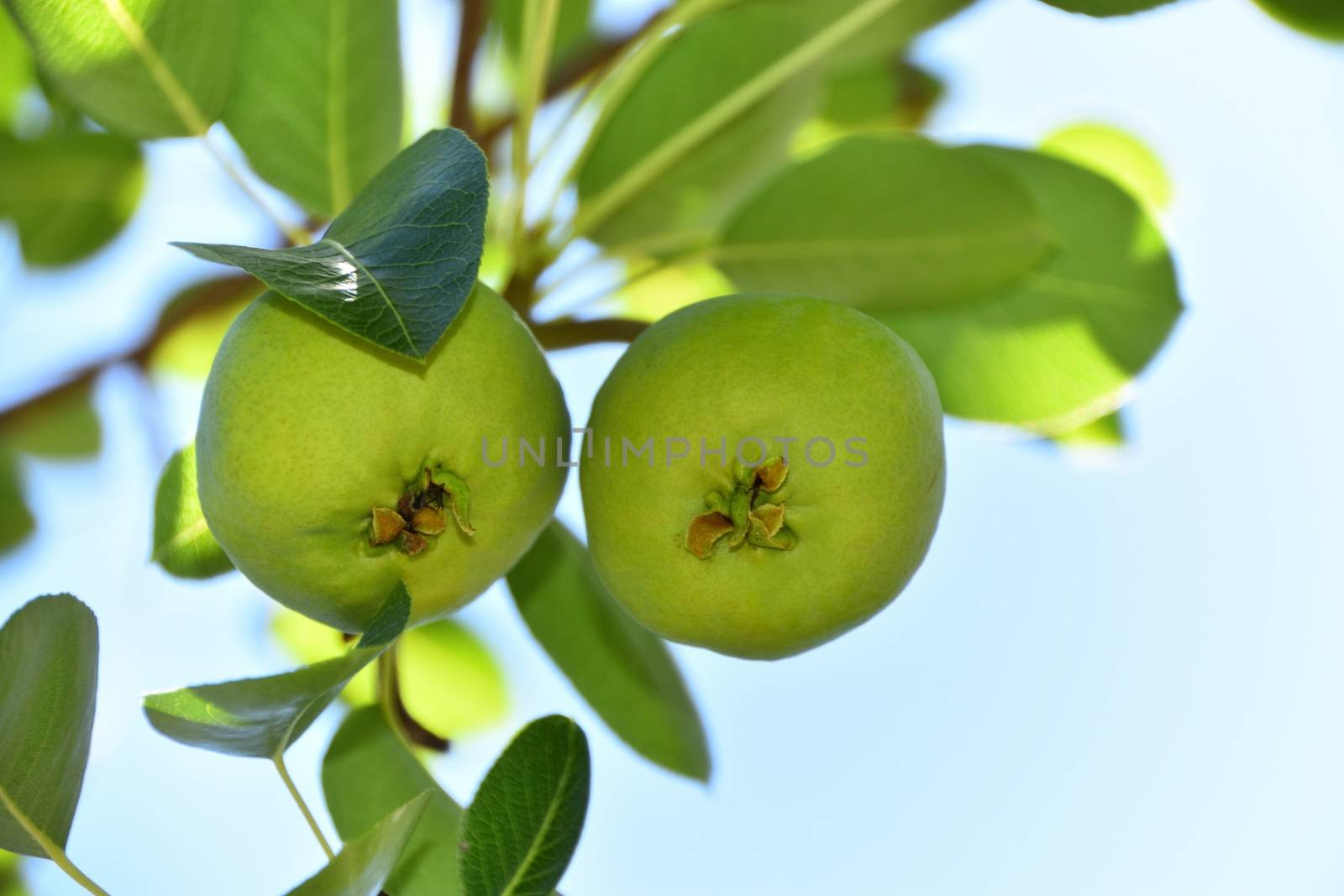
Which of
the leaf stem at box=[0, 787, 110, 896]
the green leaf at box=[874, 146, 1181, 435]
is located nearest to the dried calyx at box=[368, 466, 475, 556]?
the leaf stem at box=[0, 787, 110, 896]

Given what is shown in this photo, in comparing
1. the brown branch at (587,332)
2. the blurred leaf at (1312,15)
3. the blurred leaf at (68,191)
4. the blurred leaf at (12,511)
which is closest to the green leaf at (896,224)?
the brown branch at (587,332)

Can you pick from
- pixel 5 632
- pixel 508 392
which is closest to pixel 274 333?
pixel 508 392

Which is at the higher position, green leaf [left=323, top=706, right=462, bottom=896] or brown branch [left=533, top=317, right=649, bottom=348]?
brown branch [left=533, top=317, right=649, bottom=348]

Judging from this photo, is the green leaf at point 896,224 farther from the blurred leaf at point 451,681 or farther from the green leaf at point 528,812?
the blurred leaf at point 451,681

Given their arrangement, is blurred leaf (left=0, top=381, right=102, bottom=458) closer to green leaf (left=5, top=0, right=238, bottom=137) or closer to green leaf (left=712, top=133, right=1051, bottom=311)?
green leaf (left=5, top=0, right=238, bottom=137)

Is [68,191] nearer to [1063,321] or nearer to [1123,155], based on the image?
[1063,321]

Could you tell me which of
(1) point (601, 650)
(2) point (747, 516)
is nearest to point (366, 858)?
(2) point (747, 516)

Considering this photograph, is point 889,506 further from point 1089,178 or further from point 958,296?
point 1089,178
